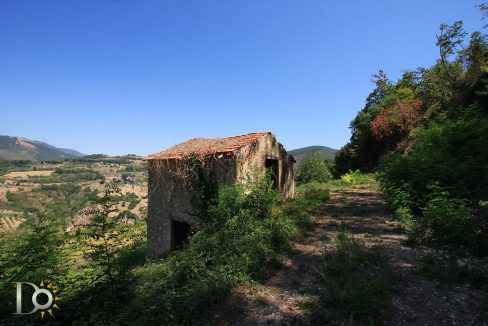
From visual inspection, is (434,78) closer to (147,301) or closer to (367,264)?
(367,264)

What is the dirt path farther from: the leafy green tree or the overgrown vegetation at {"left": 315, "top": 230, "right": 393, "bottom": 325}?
the leafy green tree

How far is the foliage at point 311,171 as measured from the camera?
2519 cm

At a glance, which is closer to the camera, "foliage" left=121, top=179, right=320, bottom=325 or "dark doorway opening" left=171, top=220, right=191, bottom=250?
"foliage" left=121, top=179, right=320, bottom=325

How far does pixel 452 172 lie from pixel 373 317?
19.9 feet

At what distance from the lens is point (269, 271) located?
5.95 meters

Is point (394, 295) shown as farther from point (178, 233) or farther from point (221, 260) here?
point (178, 233)

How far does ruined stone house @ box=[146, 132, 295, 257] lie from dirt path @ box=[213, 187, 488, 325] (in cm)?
391

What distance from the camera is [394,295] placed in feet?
14.7

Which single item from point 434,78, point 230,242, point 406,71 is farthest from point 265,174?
point 406,71

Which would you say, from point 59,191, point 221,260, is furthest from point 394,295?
point 59,191

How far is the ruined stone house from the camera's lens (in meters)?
9.89

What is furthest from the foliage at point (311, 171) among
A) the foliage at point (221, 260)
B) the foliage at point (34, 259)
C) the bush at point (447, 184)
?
the foliage at point (34, 259)

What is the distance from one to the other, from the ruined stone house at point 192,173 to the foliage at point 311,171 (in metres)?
12.0

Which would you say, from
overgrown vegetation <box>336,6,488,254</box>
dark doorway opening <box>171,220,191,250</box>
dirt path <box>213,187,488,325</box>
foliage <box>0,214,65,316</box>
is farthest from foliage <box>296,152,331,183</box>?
foliage <box>0,214,65,316</box>
